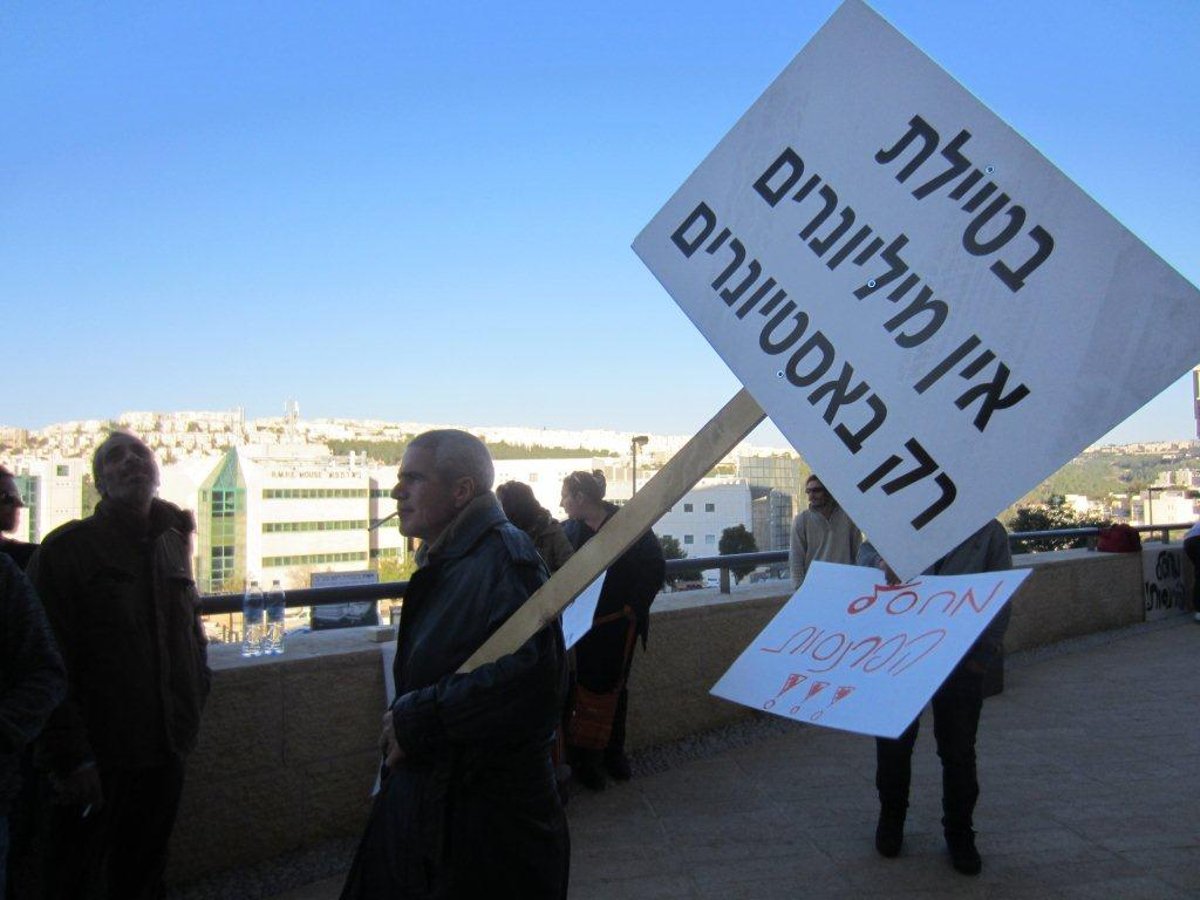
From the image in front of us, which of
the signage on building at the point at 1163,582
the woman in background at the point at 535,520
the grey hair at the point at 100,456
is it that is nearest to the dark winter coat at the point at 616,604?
the woman in background at the point at 535,520

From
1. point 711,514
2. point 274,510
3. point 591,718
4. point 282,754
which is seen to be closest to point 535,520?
point 591,718

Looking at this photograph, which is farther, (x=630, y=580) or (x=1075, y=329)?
(x=630, y=580)

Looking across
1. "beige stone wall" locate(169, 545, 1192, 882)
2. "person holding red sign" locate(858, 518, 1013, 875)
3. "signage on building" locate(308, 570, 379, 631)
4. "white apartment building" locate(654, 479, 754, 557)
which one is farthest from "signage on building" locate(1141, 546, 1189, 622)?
"white apartment building" locate(654, 479, 754, 557)

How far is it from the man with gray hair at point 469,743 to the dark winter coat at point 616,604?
306cm

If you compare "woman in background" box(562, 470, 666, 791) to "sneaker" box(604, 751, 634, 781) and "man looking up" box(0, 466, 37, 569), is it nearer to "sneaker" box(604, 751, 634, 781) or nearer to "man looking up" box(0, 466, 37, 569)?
"sneaker" box(604, 751, 634, 781)

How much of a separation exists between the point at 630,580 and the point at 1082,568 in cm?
738

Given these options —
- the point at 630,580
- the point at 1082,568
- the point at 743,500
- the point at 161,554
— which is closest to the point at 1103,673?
the point at 1082,568

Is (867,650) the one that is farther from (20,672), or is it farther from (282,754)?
(282,754)

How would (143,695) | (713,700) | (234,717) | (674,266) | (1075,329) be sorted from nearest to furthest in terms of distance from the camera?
(1075,329) → (674,266) → (143,695) → (234,717) → (713,700)

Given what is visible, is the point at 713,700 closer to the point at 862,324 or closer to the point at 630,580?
the point at 630,580

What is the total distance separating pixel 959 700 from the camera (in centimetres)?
432

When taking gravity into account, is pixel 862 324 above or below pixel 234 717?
above

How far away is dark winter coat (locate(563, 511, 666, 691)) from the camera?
561 centimetres

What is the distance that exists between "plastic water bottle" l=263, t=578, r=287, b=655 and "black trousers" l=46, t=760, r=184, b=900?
1171 millimetres
